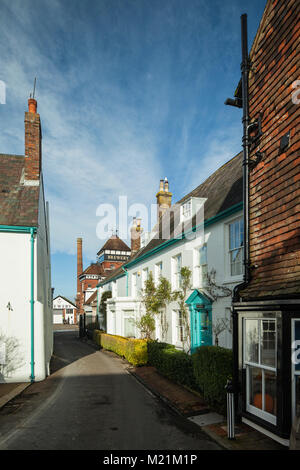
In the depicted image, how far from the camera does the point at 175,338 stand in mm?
16906

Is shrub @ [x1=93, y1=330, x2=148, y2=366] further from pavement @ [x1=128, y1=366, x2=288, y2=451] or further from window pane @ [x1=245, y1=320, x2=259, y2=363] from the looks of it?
window pane @ [x1=245, y1=320, x2=259, y2=363]

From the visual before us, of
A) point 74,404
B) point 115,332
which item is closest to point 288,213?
point 74,404

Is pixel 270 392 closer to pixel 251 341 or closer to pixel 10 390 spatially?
pixel 251 341

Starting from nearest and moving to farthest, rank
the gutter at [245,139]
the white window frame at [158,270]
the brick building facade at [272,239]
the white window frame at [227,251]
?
the brick building facade at [272,239]
the gutter at [245,139]
the white window frame at [227,251]
the white window frame at [158,270]

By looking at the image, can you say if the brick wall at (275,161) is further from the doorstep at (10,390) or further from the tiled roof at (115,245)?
the tiled roof at (115,245)

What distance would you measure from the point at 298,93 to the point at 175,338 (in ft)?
43.2

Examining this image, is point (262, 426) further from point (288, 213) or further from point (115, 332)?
point (115, 332)

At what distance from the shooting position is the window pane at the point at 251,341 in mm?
7219

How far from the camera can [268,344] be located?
6859mm

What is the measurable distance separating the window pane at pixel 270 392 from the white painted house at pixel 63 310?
79.6 metres

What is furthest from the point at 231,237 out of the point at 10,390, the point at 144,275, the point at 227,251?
the point at 144,275

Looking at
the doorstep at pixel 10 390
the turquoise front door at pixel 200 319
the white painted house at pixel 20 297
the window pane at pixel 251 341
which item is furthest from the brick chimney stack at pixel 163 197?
the window pane at pixel 251 341

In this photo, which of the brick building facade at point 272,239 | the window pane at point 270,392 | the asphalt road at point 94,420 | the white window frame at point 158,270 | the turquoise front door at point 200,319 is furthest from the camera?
the white window frame at point 158,270

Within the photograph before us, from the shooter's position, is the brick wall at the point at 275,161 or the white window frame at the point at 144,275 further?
the white window frame at the point at 144,275
